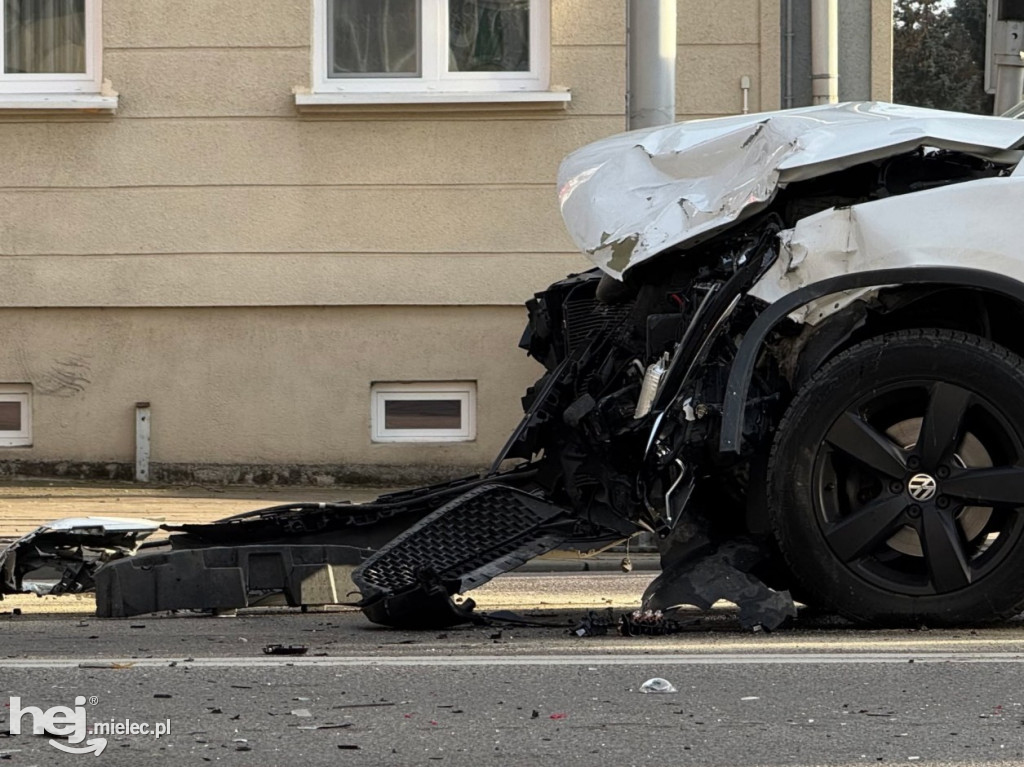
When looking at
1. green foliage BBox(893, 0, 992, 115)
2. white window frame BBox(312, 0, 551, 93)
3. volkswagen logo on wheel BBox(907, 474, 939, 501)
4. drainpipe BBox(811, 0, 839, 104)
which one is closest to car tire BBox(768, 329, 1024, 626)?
volkswagen logo on wheel BBox(907, 474, 939, 501)

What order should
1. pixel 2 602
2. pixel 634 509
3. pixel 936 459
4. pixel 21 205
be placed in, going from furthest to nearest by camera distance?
1. pixel 21 205
2. pixel 2 602
3. pixel 634 509
4. pixel 936 459

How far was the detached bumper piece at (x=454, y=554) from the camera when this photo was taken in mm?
6223

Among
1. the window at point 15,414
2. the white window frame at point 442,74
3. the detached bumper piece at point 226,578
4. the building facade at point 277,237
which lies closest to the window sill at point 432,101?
the building facade at point 277,237

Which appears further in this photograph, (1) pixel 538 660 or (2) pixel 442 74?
(2) pixel 442 74

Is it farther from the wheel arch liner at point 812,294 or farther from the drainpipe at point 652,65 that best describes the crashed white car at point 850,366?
the drainpipe at point 652,65

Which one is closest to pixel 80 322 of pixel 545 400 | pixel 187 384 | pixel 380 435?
pixel 187 384

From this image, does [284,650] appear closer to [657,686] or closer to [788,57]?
[657,686]

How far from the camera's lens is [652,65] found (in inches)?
399

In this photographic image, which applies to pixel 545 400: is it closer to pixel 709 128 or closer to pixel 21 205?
pixel 709 128

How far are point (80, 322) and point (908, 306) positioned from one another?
794 centimetres

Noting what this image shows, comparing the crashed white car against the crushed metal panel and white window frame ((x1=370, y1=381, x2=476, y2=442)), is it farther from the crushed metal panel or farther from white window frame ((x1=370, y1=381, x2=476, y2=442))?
white window frame ((x1=370, y1=381, x2=476, y2=442))

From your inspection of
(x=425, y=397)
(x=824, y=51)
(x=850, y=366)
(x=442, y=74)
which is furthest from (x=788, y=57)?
(x=850, y=366)

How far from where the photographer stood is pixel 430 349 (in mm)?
12781

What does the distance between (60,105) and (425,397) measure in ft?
10.9
